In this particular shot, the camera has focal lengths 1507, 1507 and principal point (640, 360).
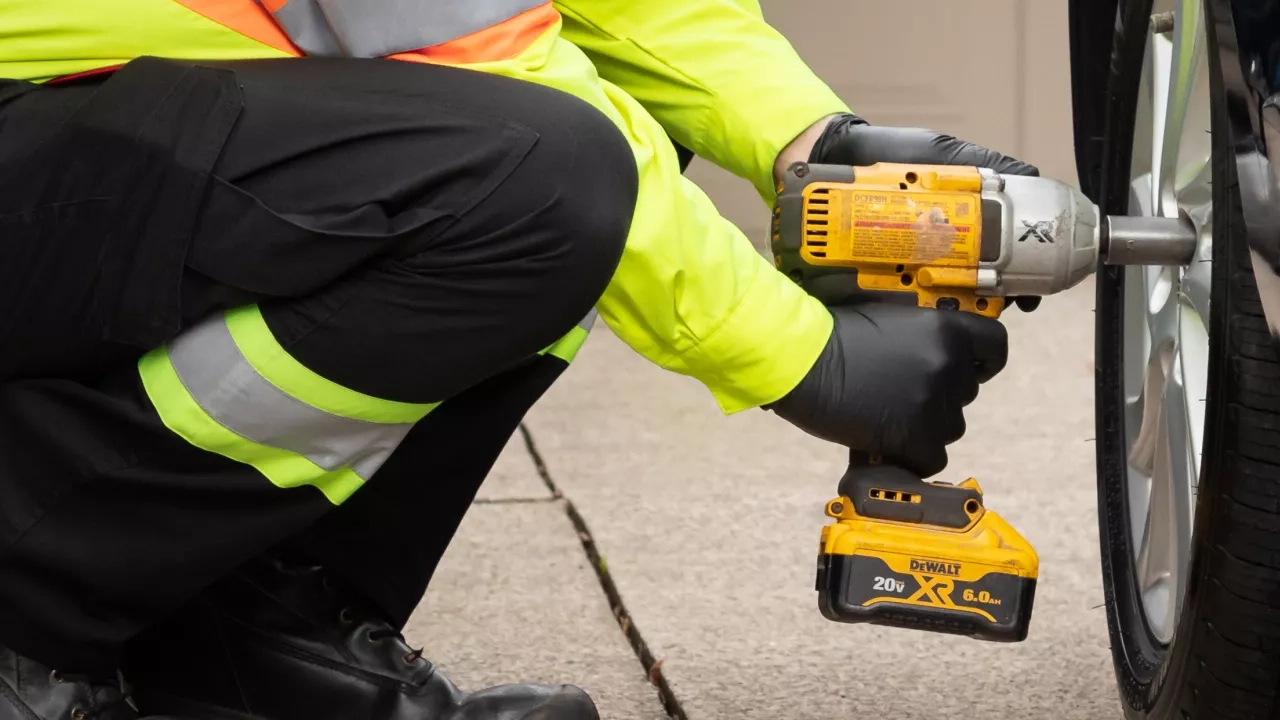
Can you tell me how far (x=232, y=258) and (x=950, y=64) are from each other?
3.01m

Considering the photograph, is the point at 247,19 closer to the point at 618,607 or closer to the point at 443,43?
the point at 443,43

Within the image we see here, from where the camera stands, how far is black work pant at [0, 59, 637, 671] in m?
0.91

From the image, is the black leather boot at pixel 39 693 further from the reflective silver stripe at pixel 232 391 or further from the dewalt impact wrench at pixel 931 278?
the dewalt impact wrench at pixel 931 278

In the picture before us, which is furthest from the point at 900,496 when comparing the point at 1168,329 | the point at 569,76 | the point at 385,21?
the point at 385,21

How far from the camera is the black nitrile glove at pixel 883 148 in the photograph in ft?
4.12

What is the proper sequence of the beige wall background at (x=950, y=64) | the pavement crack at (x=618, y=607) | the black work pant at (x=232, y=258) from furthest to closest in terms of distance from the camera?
1. the beige wall background at (x=950, y=64)
2. the pavement crack at (x=618, y=607)
3. the black work pant at (x=232, y=258)

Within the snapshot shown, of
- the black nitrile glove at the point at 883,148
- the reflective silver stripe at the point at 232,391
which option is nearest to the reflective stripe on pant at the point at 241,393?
the reflective silver stripe at the point at 232,391

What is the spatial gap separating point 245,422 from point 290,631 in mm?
320

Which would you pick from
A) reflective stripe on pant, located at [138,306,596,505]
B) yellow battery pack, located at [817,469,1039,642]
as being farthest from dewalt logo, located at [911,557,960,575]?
reflective stripe on pant, located at [138,306,596,505]

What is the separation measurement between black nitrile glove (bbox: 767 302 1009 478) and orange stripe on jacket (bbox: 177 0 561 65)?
0.99 ft

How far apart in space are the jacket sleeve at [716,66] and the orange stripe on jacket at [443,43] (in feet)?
0.88

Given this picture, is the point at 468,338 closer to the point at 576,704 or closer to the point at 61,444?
the point at 61,444

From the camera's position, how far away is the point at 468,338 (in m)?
0.98

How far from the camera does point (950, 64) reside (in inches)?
145
